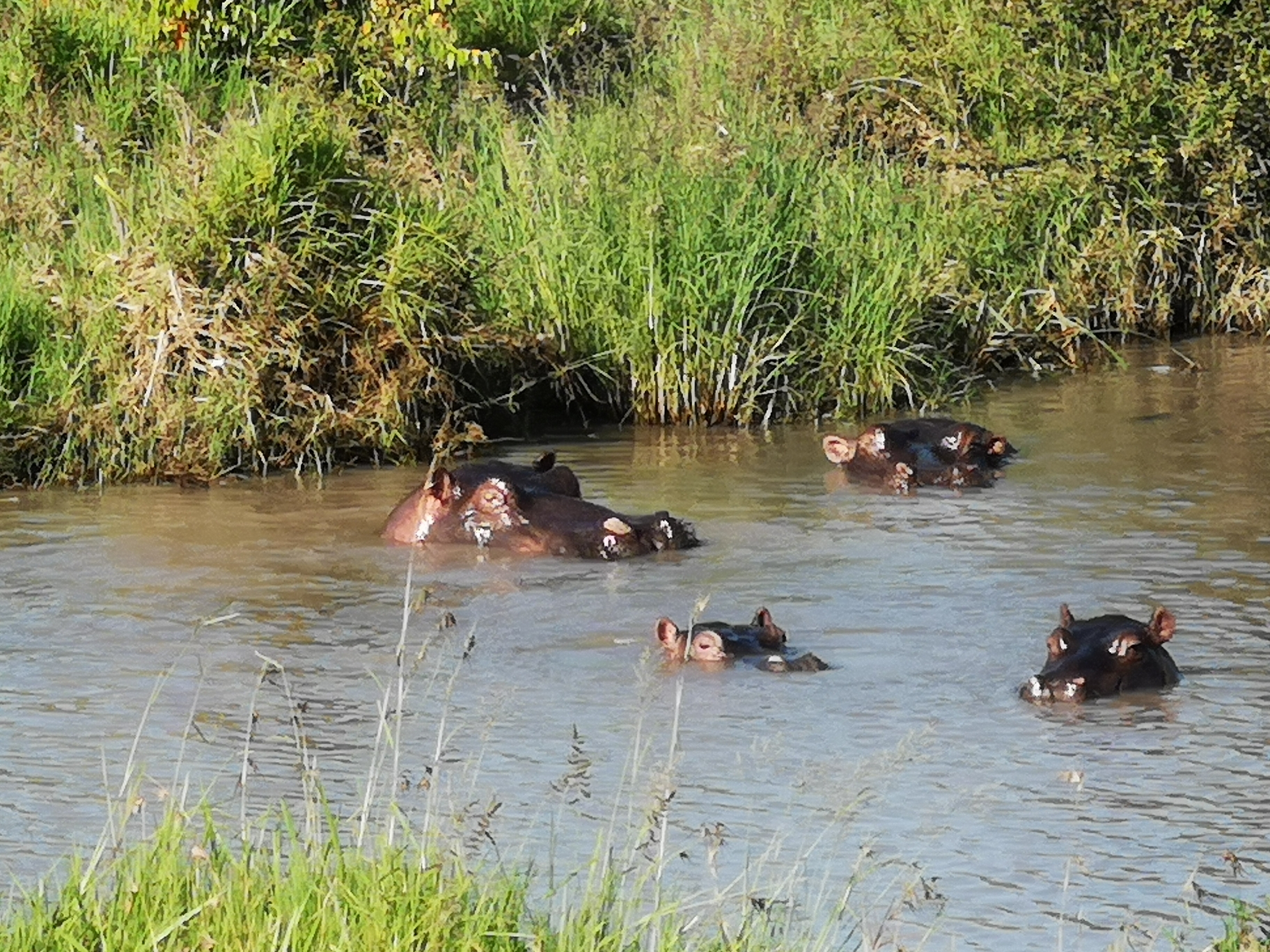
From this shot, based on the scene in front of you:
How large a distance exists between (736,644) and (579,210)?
193 inches

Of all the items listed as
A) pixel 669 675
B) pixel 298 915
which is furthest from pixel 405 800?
pixel 298 915

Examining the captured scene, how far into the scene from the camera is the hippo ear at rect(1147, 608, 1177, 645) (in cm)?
648

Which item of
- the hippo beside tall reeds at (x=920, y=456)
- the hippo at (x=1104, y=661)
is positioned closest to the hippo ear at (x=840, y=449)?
the hippo beside tall reeds at (x=920, y=456)

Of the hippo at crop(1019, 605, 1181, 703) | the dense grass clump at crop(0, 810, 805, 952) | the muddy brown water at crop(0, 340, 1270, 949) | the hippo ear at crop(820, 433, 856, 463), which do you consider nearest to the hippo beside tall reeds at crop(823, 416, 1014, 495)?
the hippo ear at crop(820, 433, 856, 463)

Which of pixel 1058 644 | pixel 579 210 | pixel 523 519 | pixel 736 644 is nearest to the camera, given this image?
pixel 1058 644

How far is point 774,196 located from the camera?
37.3 ft

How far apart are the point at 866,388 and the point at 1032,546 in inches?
121

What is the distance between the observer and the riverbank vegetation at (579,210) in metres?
10.0

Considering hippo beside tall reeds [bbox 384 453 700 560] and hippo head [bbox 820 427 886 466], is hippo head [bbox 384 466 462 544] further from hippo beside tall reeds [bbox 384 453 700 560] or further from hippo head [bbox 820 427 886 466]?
hippo head [bbox 820 427 886 466]

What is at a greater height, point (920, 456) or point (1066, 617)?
point (920, 456)

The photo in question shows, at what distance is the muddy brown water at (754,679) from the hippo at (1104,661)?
7cm

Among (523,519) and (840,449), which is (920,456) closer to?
(840,449)

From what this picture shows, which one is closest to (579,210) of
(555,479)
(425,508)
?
(555,479)

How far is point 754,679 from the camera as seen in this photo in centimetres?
662
